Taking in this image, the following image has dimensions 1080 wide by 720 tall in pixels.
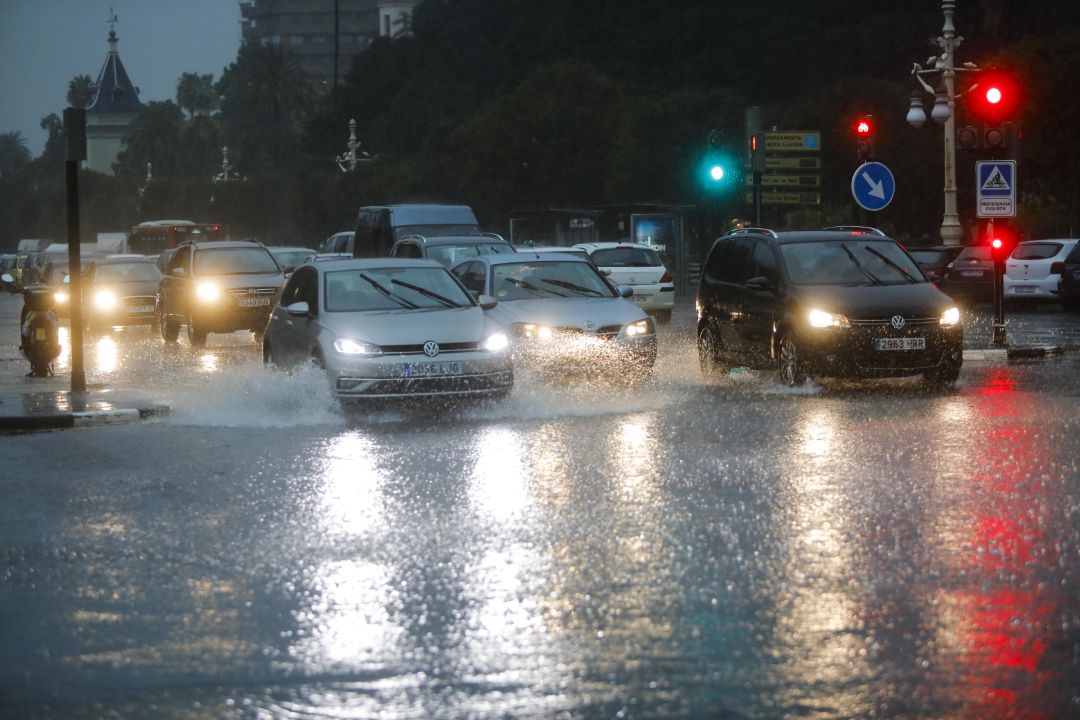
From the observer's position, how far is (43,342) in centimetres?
2094

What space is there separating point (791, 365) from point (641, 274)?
1831cm

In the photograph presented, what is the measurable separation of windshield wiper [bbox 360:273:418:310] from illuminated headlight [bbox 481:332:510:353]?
1021 millimetres

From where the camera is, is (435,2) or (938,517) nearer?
(938,517)

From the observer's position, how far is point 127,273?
116 feet

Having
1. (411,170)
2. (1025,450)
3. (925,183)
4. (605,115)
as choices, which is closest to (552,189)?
(605,115)

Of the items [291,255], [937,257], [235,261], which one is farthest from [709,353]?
[937,257]

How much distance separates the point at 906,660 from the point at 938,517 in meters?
3.12

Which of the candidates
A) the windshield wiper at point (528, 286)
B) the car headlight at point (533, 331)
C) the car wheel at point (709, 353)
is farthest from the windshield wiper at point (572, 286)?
the car wheel at point (709, 353)

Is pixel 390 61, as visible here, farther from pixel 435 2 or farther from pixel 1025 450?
pixel 1025 450

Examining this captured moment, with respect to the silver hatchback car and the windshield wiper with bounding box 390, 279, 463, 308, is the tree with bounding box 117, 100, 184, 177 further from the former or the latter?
the windshield wiper with bounding box 390, 279, 463, 308

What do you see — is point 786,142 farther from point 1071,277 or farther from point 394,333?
point 394,333

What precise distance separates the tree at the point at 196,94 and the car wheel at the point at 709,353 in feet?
460

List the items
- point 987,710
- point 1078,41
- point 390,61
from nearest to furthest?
point 987,710
point 1078,41
point 390,61

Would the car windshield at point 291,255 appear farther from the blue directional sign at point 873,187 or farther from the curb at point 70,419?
the curb at point 70,419
